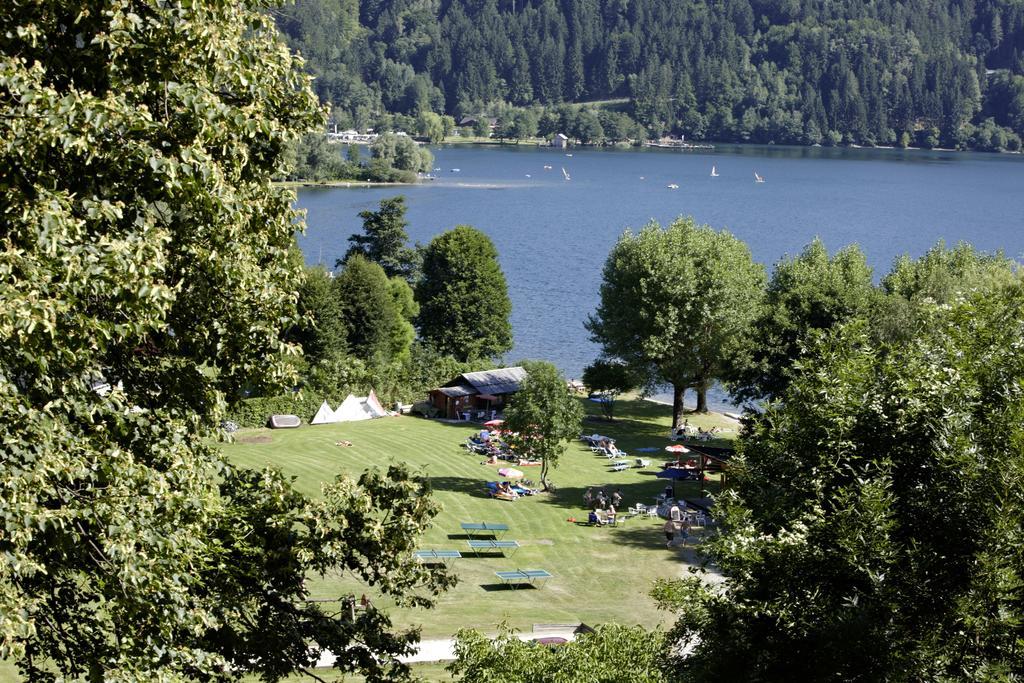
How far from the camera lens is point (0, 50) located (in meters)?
9.04

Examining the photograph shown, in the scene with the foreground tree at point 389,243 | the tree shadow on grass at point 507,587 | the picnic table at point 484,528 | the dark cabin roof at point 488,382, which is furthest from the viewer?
the foreground tree at point 389,243

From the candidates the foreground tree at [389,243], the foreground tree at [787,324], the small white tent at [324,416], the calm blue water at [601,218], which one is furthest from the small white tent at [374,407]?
the foreground tree at [389,243]

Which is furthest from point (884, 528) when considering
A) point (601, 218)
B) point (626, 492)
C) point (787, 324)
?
point (601, 218)

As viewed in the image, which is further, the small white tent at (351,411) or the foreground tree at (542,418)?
the small white tent at (351,411)

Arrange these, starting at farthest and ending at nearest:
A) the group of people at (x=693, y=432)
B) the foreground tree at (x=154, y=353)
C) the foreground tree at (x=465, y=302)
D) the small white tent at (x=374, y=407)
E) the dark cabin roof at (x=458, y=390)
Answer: the foreground tree at (x=465, y=302) < the dark cabin roof at (x=458, y=390) < the small white tent at (x=374, y=407) < the group of people at (x=693, y=432) < the foreground tree at (x=154, y=353)

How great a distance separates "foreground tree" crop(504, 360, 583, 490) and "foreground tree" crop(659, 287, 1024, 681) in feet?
76.8

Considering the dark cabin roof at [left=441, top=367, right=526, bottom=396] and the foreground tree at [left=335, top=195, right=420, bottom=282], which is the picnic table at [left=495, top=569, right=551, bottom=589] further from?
the foreground tree at [left=335, top=195, right=420, bottom=282]

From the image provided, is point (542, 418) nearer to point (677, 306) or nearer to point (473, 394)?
point (473, 394)

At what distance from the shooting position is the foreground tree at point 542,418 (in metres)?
37.5

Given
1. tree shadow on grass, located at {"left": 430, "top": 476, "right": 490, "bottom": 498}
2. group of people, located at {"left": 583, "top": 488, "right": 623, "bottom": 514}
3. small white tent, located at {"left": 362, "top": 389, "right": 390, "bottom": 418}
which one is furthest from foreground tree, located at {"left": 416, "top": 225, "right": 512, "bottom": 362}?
group of people, located at {"left": 583, "top": 488, "right": 623, "bottom": 514}

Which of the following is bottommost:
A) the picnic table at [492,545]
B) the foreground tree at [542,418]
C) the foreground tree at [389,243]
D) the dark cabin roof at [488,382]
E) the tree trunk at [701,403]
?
the tree trunk at [701,403]

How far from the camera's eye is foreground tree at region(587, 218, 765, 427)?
50125mm

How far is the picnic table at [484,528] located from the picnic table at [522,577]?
9.06 ft

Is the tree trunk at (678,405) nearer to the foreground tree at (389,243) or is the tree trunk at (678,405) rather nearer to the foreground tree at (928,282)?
the foreground tree at (928,282)
